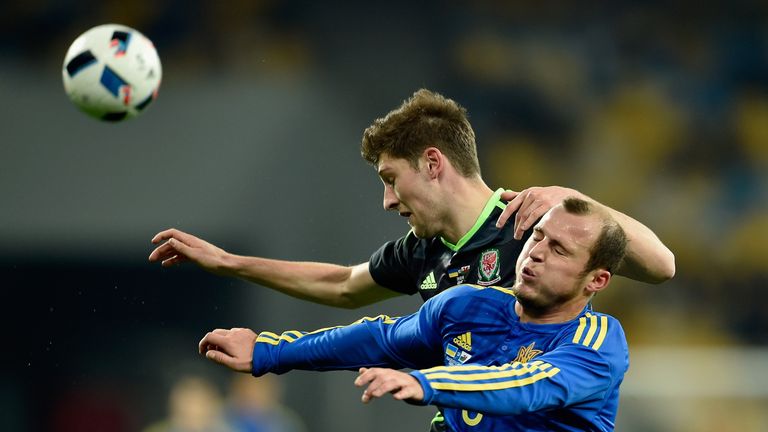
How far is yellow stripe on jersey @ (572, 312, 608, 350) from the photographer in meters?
2.94

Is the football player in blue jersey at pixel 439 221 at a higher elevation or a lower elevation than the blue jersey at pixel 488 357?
higher

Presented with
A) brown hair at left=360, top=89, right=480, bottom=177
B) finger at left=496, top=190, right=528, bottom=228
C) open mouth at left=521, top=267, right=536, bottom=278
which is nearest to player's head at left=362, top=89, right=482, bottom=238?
brown hair at left=360, top=89, right=480, bottom=177

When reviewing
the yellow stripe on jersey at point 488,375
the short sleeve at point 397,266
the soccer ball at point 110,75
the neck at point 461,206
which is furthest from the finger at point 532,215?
the soccer ball at point 110,75

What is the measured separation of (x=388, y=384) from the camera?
8.11ft

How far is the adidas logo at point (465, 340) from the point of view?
3.15 m

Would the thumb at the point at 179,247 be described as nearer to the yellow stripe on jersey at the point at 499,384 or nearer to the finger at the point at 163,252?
the finger at the point at 163,252

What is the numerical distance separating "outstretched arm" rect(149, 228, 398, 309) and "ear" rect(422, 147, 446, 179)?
27.7 inches

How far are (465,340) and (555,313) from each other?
0.93 ft

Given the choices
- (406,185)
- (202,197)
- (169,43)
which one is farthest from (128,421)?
(406,185)

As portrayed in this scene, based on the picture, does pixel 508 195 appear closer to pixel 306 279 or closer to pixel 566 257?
pixel 566 257

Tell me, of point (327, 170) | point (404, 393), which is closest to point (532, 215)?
point (404, 393)

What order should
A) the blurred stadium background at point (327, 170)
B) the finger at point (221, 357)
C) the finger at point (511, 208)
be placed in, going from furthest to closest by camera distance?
1. the blurred stadium background at point (327, 170)
2. the finger at point (511, 208)
3. the finger at point (221, 357)

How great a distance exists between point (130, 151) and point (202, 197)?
772 millimetres

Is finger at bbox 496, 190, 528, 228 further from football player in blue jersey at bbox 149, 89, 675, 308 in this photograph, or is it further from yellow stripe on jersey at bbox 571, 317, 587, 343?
yellow stripe on jersey at bbox 571, 317, 587, 343
